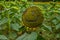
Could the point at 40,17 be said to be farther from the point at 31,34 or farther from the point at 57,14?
the point at 57,14

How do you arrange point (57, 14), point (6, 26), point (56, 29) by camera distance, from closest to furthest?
point (6, 26)
point (56, 29)
point (57, 14)

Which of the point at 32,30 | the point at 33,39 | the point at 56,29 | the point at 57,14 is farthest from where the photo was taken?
the point at 57,14

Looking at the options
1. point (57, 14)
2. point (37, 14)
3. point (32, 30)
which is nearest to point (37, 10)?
point (37, 14)

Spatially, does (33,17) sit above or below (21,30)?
above

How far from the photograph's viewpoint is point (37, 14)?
1260 mm

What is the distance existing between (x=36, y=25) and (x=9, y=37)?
0.62 ft

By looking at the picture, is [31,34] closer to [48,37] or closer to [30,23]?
[30,23]

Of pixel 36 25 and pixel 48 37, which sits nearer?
pixel 36 25

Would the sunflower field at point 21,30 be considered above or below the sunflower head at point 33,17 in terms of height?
below

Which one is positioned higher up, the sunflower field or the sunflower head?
the sunflower head

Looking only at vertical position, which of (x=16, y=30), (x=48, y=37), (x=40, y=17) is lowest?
(x=48, y=37)

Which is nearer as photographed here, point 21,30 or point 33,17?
point 33,17

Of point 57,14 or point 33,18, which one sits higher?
point 33,18

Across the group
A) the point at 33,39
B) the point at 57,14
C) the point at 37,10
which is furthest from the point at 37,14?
the point at 57,14
